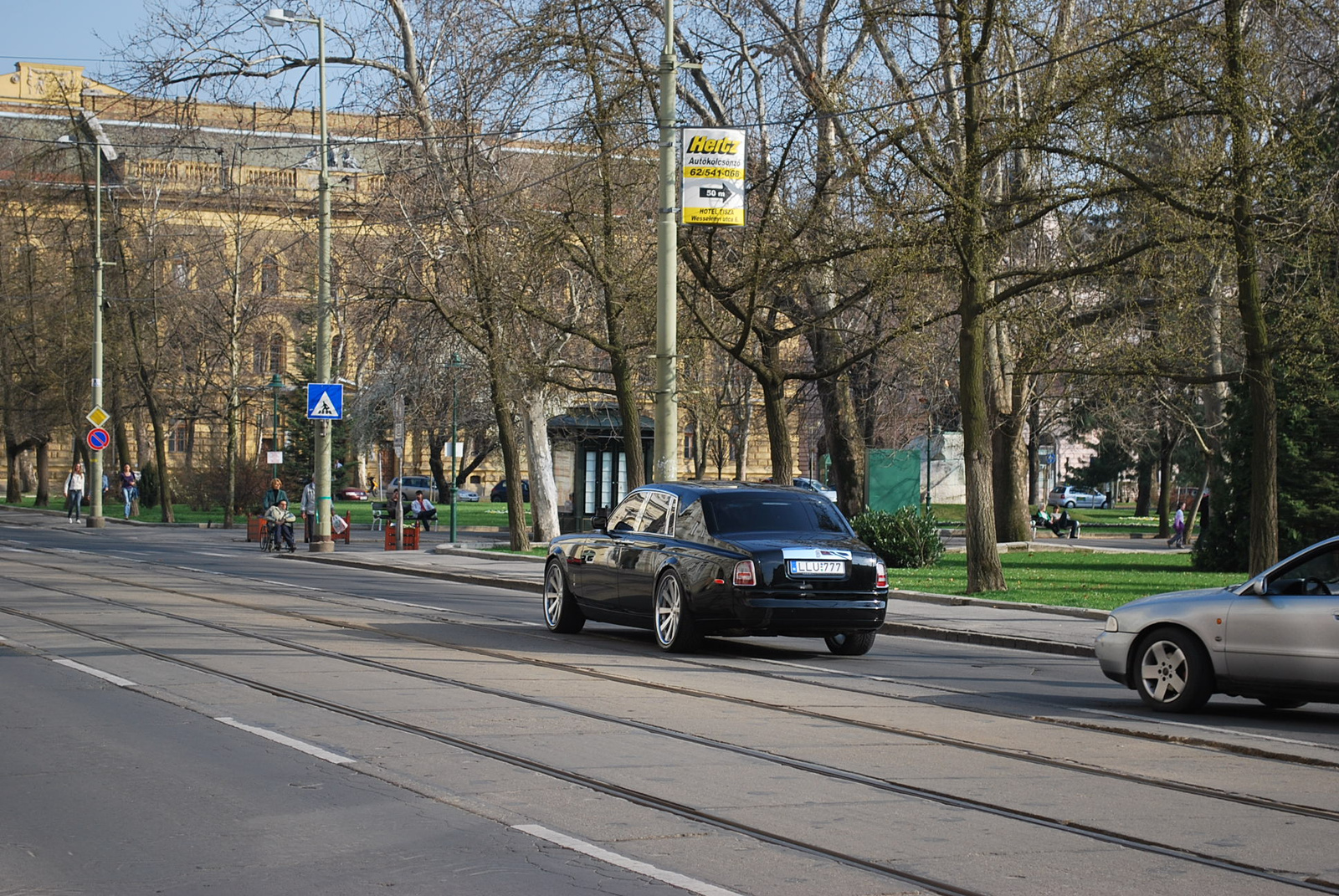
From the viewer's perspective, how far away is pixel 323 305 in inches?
1282

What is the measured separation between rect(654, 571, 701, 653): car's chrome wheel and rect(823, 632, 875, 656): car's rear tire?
1541mm

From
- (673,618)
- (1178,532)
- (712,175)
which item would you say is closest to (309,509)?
(712,175)

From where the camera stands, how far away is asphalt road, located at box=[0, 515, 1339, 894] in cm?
652

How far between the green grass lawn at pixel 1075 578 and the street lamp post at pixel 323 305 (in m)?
12.6

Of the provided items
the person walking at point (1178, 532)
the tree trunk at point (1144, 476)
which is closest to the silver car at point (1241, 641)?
the person walking at point (1178, 532)

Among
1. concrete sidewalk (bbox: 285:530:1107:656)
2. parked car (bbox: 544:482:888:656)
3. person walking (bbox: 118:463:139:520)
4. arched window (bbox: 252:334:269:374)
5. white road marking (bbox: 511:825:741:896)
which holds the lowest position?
white road marking (bbox: 511:825:741:896)

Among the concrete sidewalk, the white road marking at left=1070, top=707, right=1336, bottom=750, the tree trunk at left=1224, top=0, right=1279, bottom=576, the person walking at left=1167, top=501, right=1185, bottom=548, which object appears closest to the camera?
the white road marking at left=1070, top=707, right=1336, bottom=750

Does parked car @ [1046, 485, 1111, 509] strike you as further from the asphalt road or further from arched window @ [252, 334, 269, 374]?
the asphalt road

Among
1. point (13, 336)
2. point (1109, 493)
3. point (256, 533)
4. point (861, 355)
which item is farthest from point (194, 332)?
point (1109, 493)

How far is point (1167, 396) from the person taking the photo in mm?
42438

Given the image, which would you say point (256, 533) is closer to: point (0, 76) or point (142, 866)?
point (142, 866)

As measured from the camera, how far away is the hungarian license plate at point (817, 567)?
14.6 m

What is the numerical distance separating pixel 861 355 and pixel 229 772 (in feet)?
60.4

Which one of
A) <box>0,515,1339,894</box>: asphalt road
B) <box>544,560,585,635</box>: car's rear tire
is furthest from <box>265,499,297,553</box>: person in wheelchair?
<box>0,515,1339,894</box>: asphalt road
